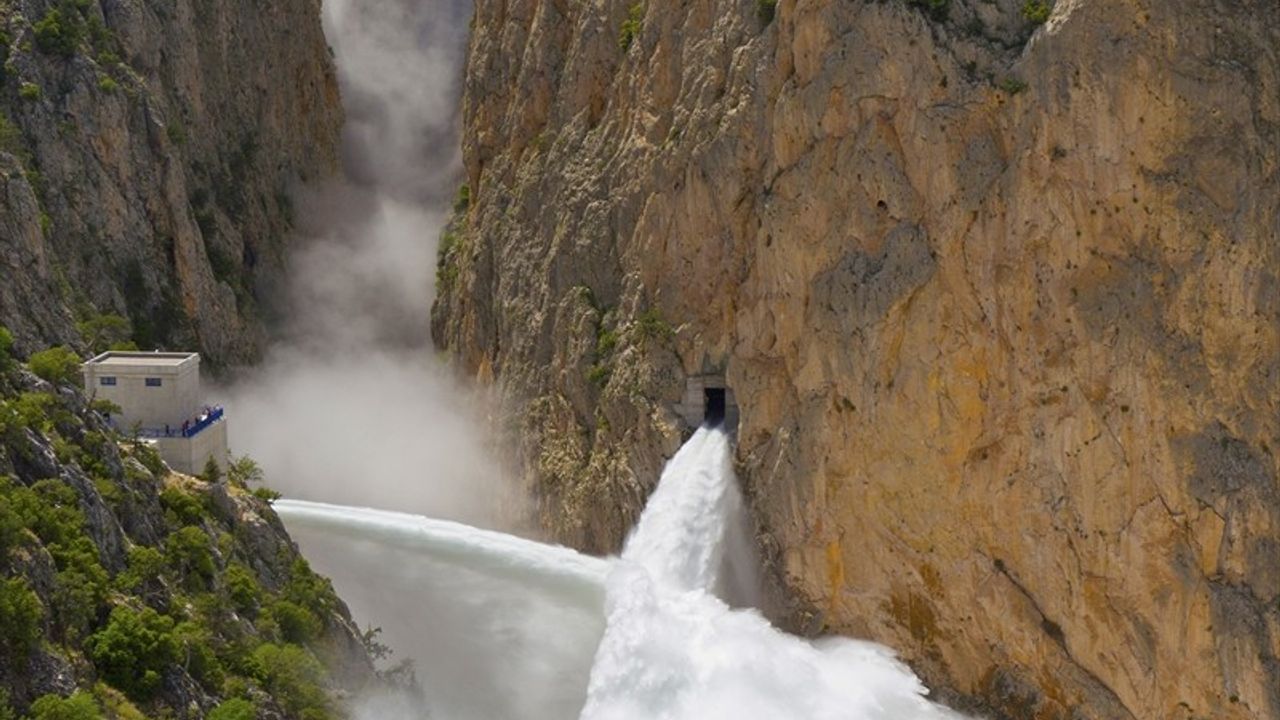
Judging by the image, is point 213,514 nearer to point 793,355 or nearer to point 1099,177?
point 793,355

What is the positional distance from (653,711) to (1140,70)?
56.8ft

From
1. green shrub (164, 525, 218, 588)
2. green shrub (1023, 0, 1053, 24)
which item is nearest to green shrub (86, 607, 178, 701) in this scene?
green shrub (164, 525, 218, 588)

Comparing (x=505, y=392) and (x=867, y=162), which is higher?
(x=867, y=162)

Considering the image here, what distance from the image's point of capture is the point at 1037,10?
94.0 feet

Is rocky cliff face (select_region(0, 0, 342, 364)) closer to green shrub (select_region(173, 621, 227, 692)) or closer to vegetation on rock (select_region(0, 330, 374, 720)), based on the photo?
vegetation on rock (select_region(0, 330, 374, 720))

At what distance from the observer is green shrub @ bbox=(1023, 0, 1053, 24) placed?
2847 cm

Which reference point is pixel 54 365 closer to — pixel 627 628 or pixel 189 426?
pixel 189 426

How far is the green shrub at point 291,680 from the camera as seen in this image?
2419 cm

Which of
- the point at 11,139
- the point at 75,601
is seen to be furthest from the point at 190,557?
the point at 11,139

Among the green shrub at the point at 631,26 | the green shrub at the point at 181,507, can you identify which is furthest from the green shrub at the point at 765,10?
the green shrub at the point at 181,507

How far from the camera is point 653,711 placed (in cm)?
3097

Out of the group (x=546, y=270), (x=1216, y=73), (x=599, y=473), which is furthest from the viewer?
(x=546, y=270)

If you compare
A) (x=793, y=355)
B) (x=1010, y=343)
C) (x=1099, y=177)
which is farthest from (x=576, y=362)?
(x=1099, y=177)

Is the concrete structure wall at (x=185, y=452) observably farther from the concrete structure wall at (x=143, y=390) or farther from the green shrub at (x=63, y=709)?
the green shrub at (x=63, y=709)
